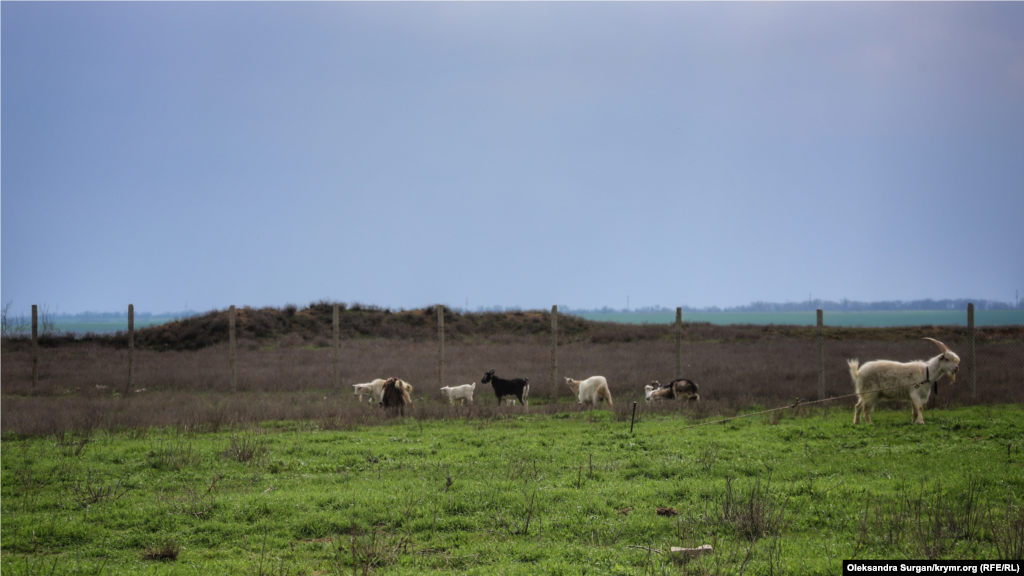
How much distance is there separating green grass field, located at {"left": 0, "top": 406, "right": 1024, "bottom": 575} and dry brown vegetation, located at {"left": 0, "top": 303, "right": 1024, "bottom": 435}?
3.14 metres

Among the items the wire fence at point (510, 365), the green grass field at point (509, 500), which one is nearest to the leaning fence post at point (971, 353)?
the wire fence at point (510, 365)

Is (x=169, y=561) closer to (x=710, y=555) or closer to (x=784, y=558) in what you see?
(x=710, y=555)

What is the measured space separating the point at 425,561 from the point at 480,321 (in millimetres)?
38563

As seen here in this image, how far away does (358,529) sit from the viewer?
6613mm

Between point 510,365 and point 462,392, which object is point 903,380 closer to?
point 462,392

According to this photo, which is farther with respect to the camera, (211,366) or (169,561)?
(211,366)

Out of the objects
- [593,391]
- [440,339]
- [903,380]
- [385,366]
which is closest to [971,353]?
[903,380]

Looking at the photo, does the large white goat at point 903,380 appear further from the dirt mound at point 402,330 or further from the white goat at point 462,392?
the dirt mound at point 402,330

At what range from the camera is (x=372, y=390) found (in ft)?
59.7

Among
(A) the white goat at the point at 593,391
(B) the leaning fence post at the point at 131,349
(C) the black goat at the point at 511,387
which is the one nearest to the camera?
(A) the white goat at the point at 593,391

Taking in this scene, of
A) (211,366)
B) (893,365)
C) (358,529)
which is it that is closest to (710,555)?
→ (358,529)

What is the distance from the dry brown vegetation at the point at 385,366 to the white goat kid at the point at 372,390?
1.78ft

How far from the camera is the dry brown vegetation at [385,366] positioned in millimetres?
14961

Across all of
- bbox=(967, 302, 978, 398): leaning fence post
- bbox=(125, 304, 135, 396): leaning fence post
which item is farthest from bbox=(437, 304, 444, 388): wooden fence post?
bbox=(967, 302, 978, 398): leaning fence post
